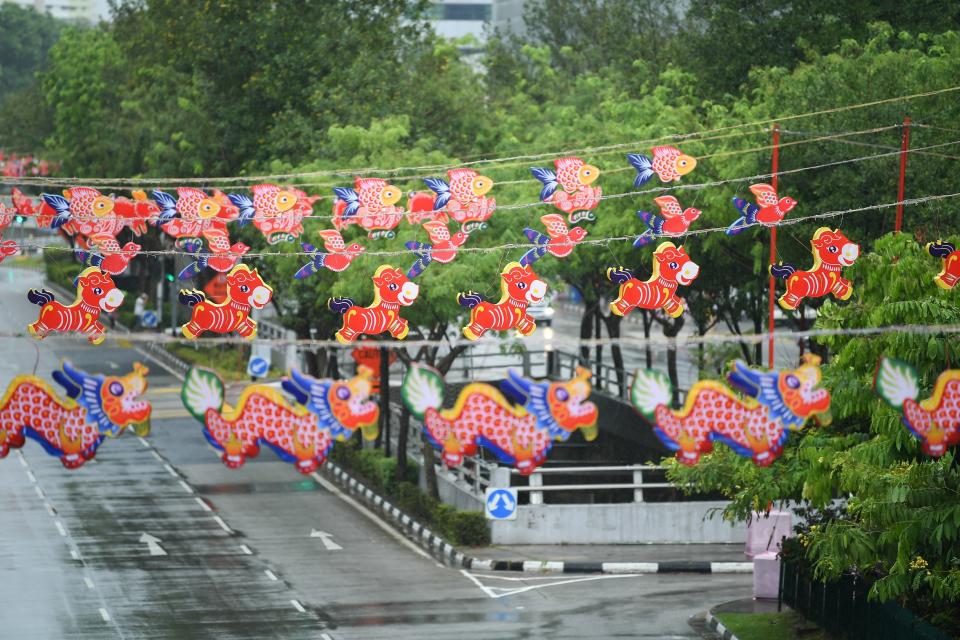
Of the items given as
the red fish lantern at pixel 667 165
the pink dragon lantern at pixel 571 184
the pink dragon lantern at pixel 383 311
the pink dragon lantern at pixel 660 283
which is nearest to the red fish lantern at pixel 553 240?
the pink dragon lantern at pixel 571 184

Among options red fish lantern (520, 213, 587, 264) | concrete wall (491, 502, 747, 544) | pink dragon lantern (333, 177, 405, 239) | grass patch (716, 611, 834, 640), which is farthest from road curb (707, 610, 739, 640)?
pink dragon lantern (333, 177, 405, 239)

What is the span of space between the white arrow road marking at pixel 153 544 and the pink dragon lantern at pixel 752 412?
15878 millimetres

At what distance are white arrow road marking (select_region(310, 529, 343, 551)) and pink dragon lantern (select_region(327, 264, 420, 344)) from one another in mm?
8135

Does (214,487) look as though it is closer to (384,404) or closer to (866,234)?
(384,404)

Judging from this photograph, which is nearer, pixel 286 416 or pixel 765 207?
pixel 286 416

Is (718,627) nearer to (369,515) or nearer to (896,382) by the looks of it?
(896,382)

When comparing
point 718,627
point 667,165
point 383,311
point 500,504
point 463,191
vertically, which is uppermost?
point 667,165

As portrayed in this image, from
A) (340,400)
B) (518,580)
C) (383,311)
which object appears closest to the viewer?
(340,400)

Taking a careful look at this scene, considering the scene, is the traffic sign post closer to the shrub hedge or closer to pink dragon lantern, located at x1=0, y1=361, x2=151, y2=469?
the shrub hedge

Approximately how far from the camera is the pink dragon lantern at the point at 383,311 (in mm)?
24188

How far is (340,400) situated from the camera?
683 inches

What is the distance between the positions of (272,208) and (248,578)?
21.0 feet

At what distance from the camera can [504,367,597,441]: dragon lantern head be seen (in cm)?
1708

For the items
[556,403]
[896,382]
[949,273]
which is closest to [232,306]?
[556,403]
